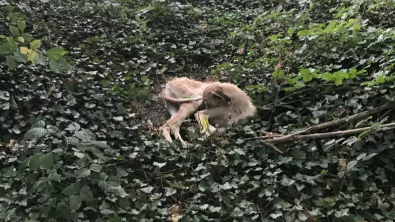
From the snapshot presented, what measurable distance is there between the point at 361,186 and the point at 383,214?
0.34 metres

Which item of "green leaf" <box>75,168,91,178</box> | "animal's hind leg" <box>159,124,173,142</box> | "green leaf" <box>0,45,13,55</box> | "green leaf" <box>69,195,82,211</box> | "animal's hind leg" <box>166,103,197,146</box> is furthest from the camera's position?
"animal's hind leg" <box>166,103,197,146</box>

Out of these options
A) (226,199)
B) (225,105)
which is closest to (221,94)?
(225,105)

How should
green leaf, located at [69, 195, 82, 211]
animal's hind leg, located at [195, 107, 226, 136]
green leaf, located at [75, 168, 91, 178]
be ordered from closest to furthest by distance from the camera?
green leaf, located at [69, 195, 82, 211], green leaf, located at [75, 168, 91, 178], animal's hind leg, located at [195, 107, 226, 136]

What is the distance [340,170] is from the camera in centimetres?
387

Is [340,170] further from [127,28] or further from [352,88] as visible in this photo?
[127,28]

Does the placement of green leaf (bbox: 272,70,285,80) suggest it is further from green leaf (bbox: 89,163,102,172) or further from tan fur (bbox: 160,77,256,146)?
green leaf (bbox: 89,163,102,172)

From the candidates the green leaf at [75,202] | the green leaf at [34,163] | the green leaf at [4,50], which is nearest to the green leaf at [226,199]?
the green leaf at [75,202]

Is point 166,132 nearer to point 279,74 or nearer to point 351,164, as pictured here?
point 279,74

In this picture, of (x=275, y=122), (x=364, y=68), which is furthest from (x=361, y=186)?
(x=364, y=68)

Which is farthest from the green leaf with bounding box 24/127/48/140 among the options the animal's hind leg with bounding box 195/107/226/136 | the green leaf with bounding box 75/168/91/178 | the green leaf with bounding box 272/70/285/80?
the green leaf with bounding box 272/70/285/80

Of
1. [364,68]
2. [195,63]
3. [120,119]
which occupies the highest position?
[364,68]

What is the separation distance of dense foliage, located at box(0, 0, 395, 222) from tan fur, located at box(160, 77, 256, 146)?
6.3 inches

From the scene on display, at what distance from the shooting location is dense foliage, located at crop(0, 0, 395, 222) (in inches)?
131

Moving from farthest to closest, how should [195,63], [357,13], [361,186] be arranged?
[195,63], [357,13], [361,186]
